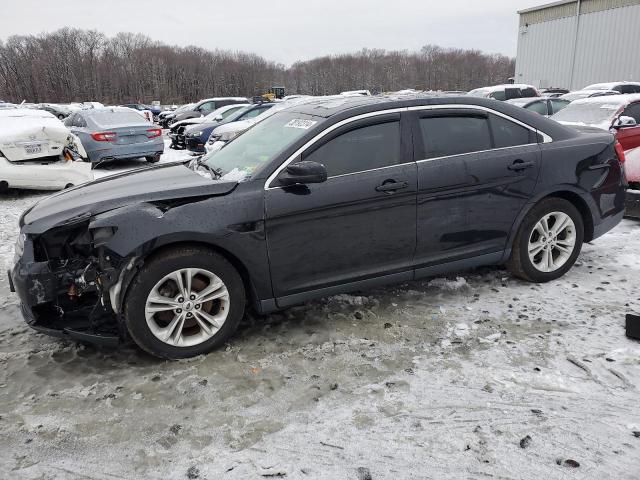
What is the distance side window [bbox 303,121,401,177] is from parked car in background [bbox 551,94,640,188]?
5.80m

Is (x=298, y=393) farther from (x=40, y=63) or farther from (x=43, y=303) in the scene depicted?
(x=40, y=63)

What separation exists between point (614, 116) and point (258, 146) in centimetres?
772

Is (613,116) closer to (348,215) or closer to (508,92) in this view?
(348,215)

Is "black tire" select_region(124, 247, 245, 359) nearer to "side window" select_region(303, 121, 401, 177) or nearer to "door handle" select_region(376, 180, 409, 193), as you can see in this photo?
"side window" select_region(303, 121, 401, 177)

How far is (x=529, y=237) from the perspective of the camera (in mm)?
4375

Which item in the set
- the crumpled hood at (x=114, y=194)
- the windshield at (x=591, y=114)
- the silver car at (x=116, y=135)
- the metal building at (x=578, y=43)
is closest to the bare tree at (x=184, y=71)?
the metal building at (x=578, y=43)

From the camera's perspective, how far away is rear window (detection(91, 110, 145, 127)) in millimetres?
12039

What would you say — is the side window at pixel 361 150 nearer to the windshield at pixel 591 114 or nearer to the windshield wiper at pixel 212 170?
the windshield wiper at pixel 212 170

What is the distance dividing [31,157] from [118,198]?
6.89 metres

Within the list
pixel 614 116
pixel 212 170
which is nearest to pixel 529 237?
pixel 212 170

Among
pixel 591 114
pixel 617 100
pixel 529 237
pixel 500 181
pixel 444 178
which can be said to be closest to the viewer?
pixel 444 178

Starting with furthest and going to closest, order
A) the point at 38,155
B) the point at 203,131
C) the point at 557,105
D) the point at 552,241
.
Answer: the point at 203,131 → the point at 557,105 → the point at 38,155 → the point at 552,241

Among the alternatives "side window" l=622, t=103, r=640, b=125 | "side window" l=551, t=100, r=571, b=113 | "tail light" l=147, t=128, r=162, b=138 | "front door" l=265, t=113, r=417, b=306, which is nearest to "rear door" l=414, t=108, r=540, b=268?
"front door" l=265, t=113, r=417, b=306

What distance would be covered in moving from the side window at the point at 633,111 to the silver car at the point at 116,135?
10046 mm
